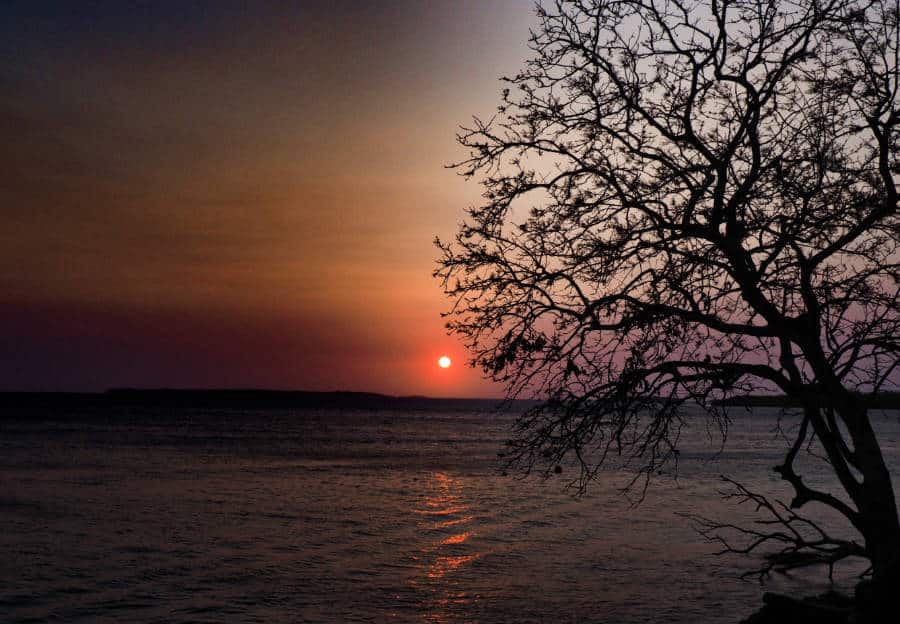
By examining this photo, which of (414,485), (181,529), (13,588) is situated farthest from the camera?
(414,485)

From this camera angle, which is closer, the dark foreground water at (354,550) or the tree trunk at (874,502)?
the tree trunk at (874,502)

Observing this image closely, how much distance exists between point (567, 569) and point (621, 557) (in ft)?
6.66

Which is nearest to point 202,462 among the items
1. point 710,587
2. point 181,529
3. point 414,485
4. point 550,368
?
point 414,485

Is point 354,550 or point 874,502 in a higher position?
point 874,502

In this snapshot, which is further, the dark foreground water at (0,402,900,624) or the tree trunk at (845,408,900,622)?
the dark foreground water at (0,402,900,624)

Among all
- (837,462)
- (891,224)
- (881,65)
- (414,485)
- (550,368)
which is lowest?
(414,485)

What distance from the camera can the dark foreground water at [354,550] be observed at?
15.0 metres

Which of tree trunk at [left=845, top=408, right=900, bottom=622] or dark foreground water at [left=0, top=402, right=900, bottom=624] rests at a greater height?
tree trunk at [left=845, top=408, right=900, bottom=622]

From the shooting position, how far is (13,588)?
1584 cm

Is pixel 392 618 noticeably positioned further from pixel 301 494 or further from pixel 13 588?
pixel 301 494

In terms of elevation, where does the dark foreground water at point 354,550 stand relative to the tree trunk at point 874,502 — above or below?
below

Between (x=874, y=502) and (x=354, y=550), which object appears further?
(x=354, y=550)

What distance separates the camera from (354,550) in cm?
2055

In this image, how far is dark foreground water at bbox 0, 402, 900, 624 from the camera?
49.2 ft
